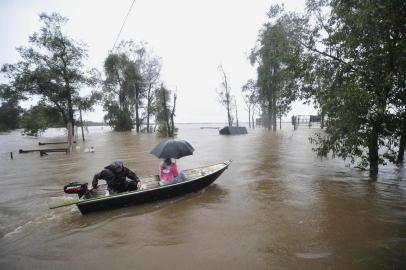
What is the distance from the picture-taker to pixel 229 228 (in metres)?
6.20

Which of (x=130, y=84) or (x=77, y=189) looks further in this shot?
(x=130, y=84)

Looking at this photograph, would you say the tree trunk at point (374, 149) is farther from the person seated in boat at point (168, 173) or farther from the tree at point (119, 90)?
the tree at point (119, 90)

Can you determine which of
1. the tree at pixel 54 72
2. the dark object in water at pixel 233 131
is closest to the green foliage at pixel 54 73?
the tree at pixel 54 72

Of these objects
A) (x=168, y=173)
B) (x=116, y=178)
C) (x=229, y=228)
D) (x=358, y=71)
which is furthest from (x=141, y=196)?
(x=358, y=71)

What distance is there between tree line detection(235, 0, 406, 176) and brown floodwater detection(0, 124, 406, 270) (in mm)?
1921

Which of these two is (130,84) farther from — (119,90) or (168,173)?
(168,173)

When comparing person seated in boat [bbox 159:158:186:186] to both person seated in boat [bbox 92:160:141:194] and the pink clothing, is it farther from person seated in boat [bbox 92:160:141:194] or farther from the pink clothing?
person seated in boat [bbox 92:160:141:194]

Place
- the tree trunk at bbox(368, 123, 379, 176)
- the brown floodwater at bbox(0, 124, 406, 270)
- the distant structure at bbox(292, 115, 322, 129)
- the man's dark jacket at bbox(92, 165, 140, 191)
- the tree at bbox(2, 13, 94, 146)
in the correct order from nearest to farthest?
the brown floodwater at bbox(0, 124, 406, 270) < the man's dark jacket at bbox(92, 165, 140, 191) < the tree trunk at bbox(368, 123, 379, 176) < the tree at bbox(2, 13, 94, 146) < the distant structure at bbox(292, 115, 322, 129)

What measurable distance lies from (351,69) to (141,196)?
8.09 metres

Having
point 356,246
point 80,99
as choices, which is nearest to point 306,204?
point 356,246

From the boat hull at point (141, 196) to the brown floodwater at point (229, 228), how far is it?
19 centimetres

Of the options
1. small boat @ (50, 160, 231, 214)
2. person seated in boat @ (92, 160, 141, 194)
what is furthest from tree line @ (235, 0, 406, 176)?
person seated in boat @ (92, 160, 141, 194)

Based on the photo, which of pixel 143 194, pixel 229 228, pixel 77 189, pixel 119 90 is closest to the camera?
pixel 229 228

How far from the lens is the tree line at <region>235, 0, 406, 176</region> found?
7.98 m
